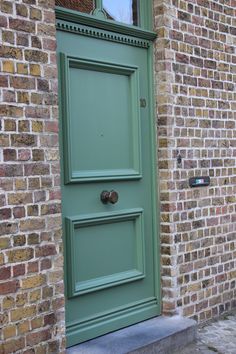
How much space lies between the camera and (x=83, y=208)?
4.02 meters

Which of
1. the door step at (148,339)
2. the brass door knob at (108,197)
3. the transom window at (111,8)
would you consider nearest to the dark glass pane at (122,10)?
the transom window at (111,8)

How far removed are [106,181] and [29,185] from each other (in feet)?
3.13

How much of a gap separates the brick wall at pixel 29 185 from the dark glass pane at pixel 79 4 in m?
0.40

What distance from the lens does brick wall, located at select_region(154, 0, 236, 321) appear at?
4.60 m

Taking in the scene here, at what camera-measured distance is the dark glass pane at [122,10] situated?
171 inches

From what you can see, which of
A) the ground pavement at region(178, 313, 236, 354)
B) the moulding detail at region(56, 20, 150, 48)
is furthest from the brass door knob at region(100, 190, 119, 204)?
the ground pavement at region(178, 313, 236, 354)

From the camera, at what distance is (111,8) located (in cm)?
438

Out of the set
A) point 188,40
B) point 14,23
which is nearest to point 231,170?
point 188,40

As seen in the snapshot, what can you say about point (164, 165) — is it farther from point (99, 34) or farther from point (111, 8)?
point (111, 8)

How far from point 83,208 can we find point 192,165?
1281 mm

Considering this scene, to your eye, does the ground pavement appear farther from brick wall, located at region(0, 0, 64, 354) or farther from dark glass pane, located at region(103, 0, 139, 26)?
dark glass pane, located at region(103, 0, 139, 26)

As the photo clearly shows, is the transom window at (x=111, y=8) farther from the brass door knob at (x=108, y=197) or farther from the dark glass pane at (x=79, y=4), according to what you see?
the brass door knob at (x=108, y=197)

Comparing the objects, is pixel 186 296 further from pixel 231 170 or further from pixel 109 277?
pixel 231 170

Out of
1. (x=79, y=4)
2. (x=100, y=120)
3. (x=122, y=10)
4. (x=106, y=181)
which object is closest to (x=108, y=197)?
(x=106, y=181)
